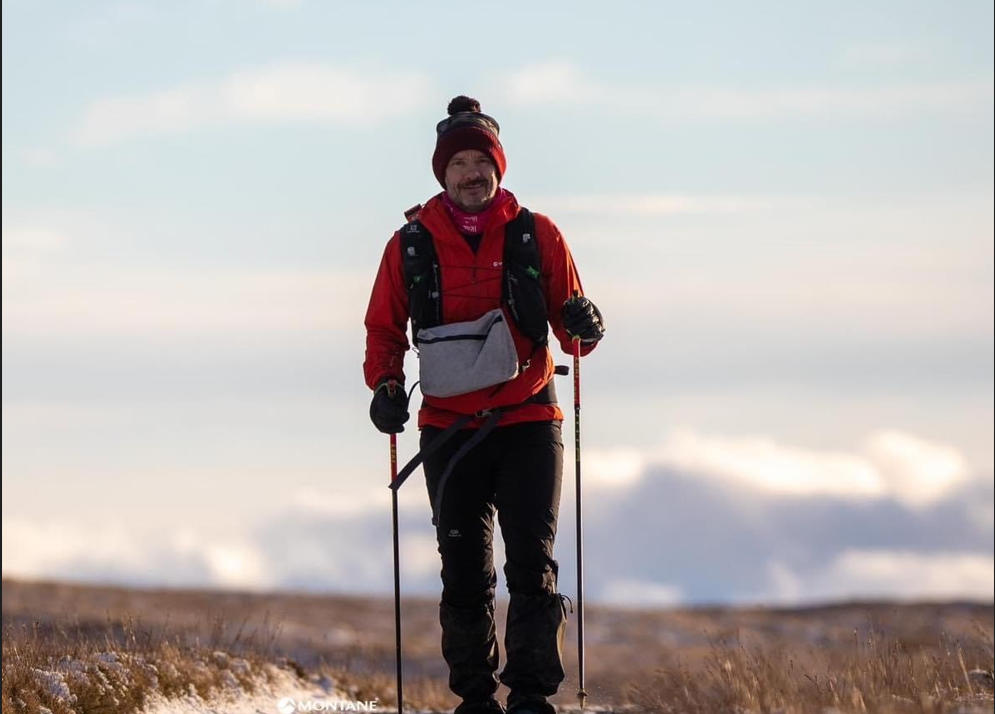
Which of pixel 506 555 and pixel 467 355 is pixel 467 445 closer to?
pixel 467 355

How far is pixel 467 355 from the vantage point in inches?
339

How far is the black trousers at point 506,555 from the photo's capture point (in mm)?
8594

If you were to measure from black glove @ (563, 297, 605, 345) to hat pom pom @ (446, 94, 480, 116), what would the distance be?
4.42ft

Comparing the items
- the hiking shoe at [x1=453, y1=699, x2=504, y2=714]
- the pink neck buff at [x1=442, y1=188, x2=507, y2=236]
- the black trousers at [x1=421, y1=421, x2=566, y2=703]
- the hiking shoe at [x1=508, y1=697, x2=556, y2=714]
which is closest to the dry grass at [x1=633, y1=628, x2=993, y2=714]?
the hiking shoe at [x1=508, y1=697, x2=556, y2=714]

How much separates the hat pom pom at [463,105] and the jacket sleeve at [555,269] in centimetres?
82

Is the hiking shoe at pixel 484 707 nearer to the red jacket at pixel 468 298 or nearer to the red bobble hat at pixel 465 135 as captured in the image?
the red jacket at pixel 468 298

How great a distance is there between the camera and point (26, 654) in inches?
393

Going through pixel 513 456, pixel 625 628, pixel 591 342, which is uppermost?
pixel 591 342

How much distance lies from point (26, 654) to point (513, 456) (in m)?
3.73

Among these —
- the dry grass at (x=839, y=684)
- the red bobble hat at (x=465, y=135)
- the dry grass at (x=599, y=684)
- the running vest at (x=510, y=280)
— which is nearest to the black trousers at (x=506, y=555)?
the running vest at (x=510, y=280)

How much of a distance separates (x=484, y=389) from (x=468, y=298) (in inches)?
21.1

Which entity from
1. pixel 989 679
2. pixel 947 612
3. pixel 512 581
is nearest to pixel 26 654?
pixel 512 581

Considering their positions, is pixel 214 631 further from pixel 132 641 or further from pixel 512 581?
pixel 512 581

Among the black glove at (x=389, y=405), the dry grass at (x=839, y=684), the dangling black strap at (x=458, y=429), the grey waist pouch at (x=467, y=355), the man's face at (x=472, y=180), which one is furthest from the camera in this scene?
the black glove at (x=389, y=405)
